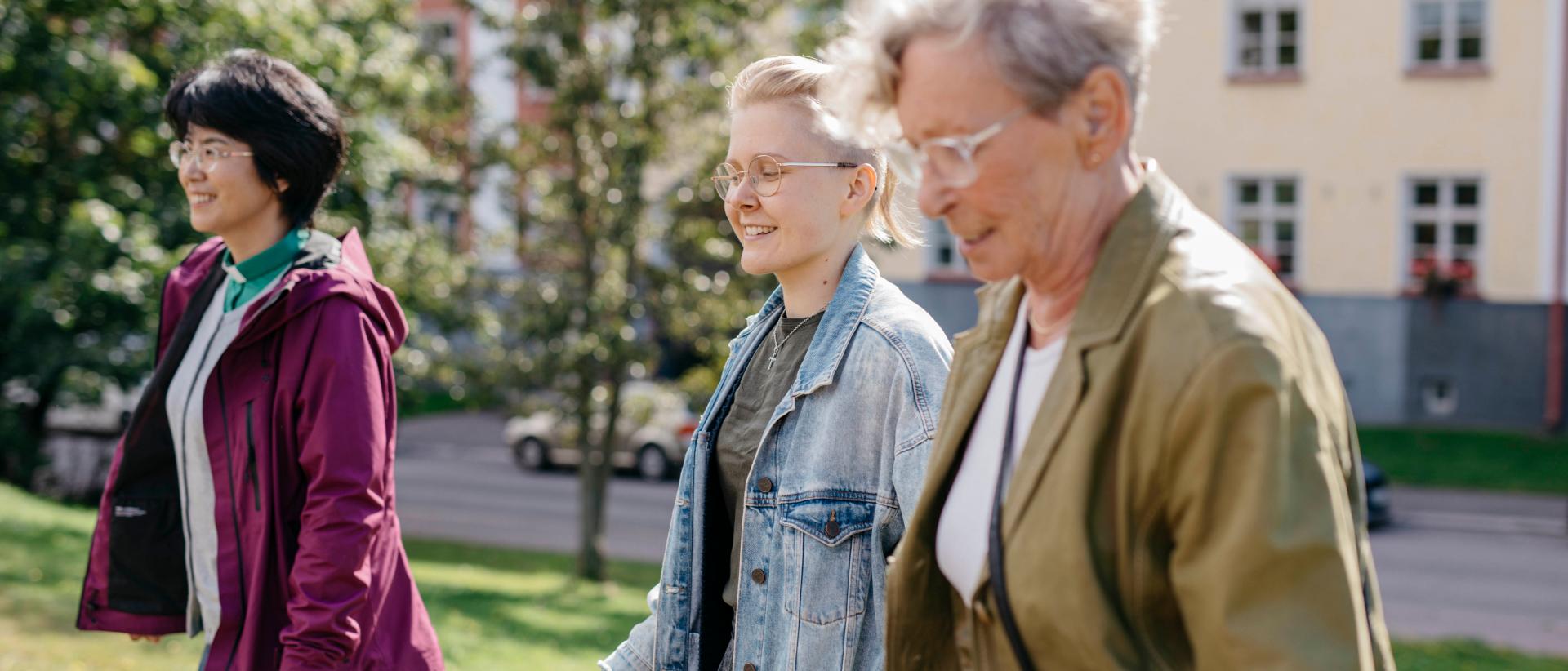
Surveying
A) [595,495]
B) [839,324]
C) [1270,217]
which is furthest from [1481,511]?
[839,324]

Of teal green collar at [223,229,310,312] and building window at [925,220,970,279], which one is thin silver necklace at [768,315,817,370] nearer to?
teal green collar at [223,229,310,312]

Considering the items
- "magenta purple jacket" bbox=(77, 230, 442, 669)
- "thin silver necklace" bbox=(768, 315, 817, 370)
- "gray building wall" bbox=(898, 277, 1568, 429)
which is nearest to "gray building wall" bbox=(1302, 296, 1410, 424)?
"gray building wall" bbox=(898, 277, 1568, 429)

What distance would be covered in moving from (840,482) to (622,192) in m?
9.26

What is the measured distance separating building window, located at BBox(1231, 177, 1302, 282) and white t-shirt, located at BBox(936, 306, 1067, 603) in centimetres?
2179

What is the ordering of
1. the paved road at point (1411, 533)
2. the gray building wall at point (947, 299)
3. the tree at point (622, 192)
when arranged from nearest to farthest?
the paved road at point (1411, 533) → the tree at point (622, 192) → the gray building wall at point (947, 299)

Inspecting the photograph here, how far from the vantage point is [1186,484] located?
1.48 meters

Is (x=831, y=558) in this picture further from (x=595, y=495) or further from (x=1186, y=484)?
(x=595, y=495)

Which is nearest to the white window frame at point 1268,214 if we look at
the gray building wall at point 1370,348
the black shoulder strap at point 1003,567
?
the gray building wall at point 1370,348

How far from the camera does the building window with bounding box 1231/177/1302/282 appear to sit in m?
22.5

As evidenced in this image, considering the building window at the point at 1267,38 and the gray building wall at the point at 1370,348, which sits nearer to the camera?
the gray building wall at the point at 1370,348

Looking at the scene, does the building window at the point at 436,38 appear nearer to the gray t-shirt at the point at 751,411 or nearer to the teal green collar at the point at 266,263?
the teal green collar at the point at 266,263

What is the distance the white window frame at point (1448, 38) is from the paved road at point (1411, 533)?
736 centimetres

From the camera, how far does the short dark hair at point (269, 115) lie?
3.06m

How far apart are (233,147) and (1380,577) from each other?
12.5 meters
